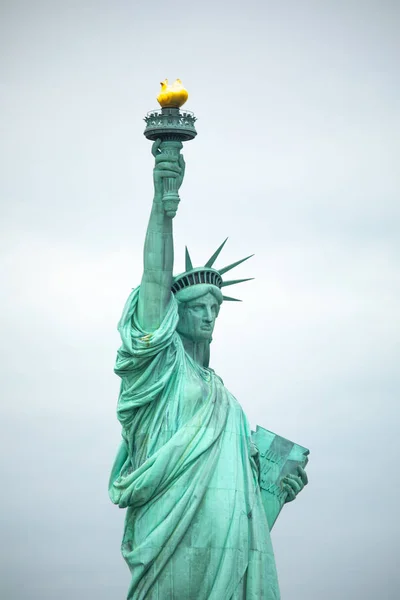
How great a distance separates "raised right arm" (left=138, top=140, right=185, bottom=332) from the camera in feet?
115

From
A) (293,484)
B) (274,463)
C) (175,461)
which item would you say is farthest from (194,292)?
(293,484)

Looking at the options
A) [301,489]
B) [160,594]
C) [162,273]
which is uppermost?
[162,273]

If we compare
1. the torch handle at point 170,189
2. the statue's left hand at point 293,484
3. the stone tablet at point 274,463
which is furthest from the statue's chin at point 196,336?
the statue's left hand at point 293,484

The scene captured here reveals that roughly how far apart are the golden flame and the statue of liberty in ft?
1.77

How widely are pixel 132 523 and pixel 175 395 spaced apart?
201cm

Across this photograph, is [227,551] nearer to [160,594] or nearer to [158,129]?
[160,594]

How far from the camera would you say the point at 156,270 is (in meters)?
35.2

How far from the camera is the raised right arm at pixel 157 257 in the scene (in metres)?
35.1

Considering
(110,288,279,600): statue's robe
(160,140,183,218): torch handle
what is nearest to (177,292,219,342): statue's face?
(110,288,279,600): statue's robe

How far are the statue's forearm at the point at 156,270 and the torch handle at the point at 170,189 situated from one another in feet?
0.44

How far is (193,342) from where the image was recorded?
36312 mm

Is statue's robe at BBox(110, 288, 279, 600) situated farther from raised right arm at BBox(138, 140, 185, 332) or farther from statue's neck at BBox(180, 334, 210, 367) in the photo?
statue's neck at BBox(180, 334, 210, 367)

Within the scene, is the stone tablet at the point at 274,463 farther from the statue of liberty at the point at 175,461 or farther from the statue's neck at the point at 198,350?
the statue's neck at the point at 198,350

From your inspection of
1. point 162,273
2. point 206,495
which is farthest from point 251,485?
point 162,273
